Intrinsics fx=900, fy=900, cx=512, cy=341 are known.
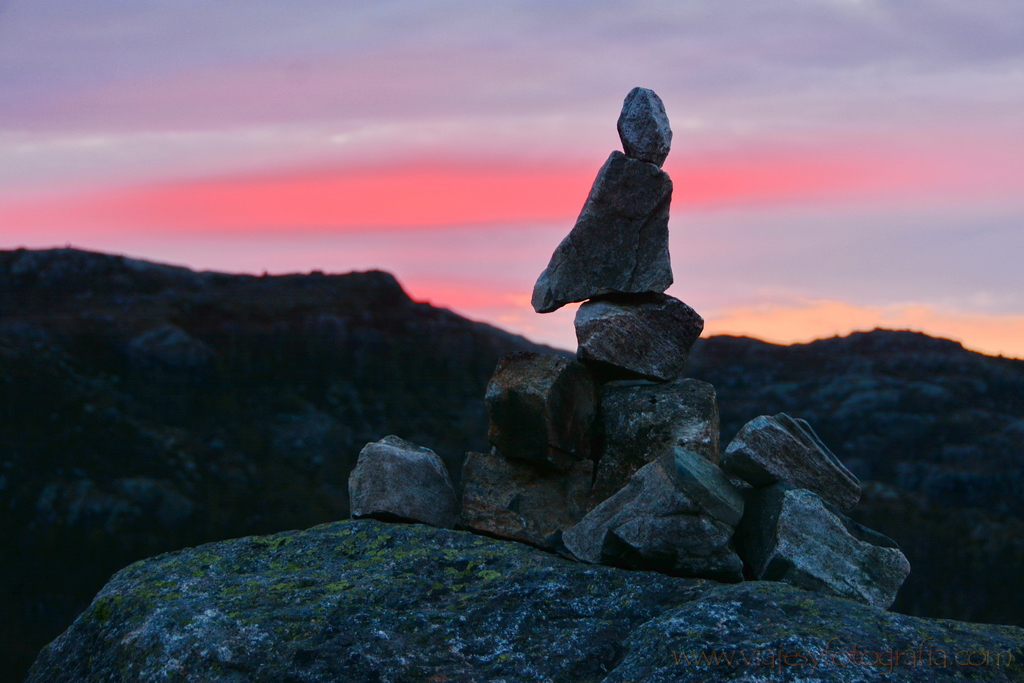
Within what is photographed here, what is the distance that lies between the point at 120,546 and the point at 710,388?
64.2 feet

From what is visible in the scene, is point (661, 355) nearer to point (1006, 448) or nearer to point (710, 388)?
point (710, 388)

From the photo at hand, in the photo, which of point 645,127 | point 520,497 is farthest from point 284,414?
point 645,127

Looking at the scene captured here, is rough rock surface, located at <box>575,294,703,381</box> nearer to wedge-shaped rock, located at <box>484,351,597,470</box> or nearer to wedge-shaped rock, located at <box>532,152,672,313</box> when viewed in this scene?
wedge-shaped rock, located at <box>532,152,672,313</box>

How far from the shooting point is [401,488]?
8.38 metres

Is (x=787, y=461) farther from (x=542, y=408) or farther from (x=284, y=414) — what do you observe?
(x=284, y=414)

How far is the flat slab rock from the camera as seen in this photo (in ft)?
17.5

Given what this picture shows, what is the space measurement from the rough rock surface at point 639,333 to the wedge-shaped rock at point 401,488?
73.3 inches

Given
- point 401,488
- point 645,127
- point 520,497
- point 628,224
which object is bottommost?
point 401,488

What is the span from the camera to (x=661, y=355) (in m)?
8.28

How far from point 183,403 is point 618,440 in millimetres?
21834

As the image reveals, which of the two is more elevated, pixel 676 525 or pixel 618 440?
pixel 618 440

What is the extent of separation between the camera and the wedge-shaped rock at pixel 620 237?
824cm

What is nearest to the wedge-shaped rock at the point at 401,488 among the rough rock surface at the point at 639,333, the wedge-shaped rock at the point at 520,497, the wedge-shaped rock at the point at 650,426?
the wedge-shaped rock at the point at 520,497

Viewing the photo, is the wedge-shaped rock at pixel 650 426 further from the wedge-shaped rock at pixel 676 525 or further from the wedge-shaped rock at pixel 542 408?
the wedge-shaped rock at pixel 676 525
